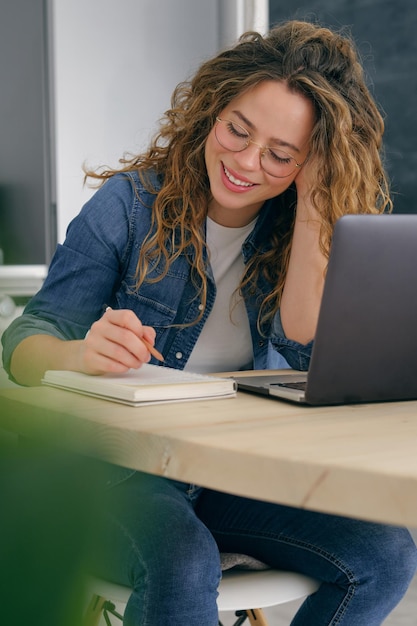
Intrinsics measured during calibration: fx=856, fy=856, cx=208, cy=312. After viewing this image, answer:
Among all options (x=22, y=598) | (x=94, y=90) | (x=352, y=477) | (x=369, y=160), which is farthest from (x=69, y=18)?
(x=22, y=598)

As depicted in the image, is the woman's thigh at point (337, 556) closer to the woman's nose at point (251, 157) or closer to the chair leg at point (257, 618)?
the chair leg at point (257, 618)

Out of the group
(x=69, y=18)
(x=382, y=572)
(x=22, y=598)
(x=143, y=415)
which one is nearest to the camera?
(x=22, y=598)

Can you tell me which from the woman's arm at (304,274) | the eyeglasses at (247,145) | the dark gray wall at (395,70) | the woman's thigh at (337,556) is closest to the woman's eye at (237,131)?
the eyeglasses at (247,145)

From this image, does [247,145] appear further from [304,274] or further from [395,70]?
[395,70]

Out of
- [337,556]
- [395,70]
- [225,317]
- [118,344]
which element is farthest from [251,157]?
[395,70]

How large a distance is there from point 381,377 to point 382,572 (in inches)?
10.9

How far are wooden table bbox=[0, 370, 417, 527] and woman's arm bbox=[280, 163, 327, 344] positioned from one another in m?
0.52

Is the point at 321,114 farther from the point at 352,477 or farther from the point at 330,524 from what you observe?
the point at 352,477

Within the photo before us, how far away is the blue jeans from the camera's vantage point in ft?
3.30

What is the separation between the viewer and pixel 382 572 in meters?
1.12

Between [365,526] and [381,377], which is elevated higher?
[381,377]

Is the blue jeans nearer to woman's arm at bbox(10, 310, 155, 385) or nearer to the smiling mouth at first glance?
woman's arm at bbox(10, 310, 155, 385)

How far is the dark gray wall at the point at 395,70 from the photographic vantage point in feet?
10.4

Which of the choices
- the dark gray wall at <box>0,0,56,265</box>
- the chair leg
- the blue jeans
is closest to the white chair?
the blue jeans
